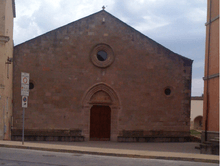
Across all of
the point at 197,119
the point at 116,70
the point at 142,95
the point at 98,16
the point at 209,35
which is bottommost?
the point at 197,119

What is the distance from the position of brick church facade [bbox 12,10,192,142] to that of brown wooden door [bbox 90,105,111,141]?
6 centimetres

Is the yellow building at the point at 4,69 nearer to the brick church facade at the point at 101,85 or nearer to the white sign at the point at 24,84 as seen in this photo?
the white sign at the point at 24,84

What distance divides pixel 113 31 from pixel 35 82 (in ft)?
18.8

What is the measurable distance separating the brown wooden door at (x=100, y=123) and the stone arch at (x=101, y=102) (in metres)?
0.28

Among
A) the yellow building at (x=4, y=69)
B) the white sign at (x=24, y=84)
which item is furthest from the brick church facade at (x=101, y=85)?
the white sign at (x=24, y=84)

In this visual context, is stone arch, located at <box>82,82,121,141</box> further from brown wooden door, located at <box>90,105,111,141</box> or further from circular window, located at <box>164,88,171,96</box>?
circular window, located at <box>164,88,171,96</box>

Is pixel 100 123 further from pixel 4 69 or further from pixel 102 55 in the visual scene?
pixel 4 69

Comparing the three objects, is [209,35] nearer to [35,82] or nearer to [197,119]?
[35,82]

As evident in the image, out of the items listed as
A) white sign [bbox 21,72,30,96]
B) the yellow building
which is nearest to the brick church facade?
the yellow building

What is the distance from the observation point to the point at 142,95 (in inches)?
853

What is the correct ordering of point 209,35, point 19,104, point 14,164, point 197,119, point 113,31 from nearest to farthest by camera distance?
point 14,164
point 209,35
point 19,104
point 113,31
point 197,119

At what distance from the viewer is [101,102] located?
21.3m

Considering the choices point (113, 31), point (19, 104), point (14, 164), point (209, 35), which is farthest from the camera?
point (113, 31)

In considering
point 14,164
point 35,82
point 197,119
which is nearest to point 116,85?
point 35,82
